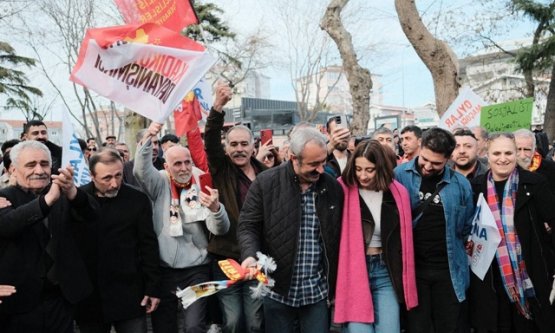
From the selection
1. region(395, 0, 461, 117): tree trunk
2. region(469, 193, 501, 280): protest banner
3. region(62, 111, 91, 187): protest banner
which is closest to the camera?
region(469, 193, 501, 280): protest banner

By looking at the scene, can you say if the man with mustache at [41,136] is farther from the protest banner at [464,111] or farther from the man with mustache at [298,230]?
the protest banner at [464,111]

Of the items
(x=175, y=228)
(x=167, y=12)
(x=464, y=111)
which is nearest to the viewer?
(x=175, y=228)

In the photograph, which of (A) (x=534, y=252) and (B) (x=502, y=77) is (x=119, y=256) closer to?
(A) (x=534, y=252)

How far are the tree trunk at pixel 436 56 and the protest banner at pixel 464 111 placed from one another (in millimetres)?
2669

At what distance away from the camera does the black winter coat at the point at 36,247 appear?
3100mm

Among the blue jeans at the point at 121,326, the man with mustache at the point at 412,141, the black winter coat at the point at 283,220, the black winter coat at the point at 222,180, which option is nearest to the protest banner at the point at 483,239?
the black winter coat at the point at 283,220

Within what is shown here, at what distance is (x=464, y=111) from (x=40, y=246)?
561 cm

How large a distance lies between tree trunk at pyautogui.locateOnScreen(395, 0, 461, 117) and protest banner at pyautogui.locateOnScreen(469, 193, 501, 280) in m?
6.12

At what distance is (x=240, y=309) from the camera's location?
413 centimetres

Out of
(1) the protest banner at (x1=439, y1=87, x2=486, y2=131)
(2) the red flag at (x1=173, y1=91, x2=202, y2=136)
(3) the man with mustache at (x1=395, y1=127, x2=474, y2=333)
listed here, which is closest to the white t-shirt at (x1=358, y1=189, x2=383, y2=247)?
(3) the man with mustache at (x1=395, y1=127, x2=474, y2=333)

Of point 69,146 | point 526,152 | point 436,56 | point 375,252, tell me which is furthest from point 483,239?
point 436,56

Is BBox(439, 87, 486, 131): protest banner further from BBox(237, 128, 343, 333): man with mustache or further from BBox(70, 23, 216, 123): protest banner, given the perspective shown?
Result: BBox(237, 128, 343, 333): man with mustache

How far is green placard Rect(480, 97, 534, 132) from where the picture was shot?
6.66 m

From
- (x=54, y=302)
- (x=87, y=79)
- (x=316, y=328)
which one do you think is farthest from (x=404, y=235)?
(x=87, y=79)
